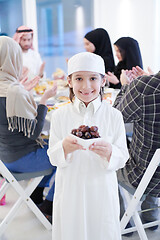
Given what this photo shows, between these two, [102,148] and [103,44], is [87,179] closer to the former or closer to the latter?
[102,148]

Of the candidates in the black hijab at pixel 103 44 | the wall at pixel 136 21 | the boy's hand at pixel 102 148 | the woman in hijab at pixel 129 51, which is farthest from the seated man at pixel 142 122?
the wall at pixel 136 21

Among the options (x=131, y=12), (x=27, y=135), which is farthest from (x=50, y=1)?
(x=27, y=135)

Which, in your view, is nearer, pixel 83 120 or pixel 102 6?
pixel 83 120

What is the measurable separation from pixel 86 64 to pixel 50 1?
5247mm

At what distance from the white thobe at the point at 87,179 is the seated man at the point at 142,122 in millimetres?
383

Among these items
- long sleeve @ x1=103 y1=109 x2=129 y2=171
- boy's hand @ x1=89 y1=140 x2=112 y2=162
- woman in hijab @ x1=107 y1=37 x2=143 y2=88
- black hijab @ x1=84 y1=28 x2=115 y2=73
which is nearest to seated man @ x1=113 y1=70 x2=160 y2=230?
long sleeve @ x1=103 y1=109 x2=129 y2=171

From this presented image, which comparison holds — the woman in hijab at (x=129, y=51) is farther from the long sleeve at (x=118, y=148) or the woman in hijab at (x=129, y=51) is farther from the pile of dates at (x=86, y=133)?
the pile of dates at (x=86, y=133)

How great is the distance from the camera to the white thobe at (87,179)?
49.4 inches

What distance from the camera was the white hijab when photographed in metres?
1.81

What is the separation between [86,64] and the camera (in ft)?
3.95

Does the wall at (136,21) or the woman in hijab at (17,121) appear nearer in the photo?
the woman in hijab at (17,121)

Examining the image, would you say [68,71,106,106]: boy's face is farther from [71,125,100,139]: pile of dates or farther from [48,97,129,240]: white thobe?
[71,125,100,139]: pile of dates

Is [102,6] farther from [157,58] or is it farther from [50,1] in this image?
[157,58]

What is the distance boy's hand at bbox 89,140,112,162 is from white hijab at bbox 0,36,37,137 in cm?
78
